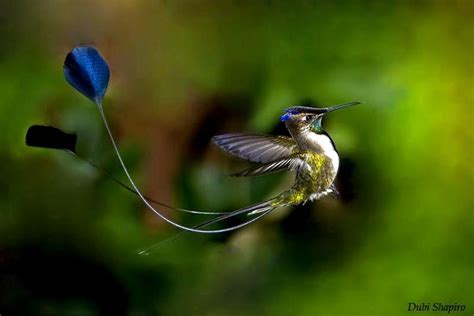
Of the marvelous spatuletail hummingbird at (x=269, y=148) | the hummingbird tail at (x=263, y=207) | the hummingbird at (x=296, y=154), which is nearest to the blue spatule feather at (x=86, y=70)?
the marvelous spatuletail hummingbird at (x=269, y=148)

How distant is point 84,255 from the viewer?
37.4 inches

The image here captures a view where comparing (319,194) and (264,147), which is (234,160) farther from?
(319,194)

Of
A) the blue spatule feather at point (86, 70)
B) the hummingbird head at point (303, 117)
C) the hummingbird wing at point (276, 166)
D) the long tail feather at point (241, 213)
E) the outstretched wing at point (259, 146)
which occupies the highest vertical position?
the blue spatule feather at point (86, 70)

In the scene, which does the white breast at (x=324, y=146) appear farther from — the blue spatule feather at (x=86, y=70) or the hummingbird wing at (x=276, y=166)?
the blue spatule feather at (x=86, y=70)

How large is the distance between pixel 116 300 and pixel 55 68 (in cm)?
42

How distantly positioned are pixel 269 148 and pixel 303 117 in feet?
0.28

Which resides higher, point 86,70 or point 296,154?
point 86,70

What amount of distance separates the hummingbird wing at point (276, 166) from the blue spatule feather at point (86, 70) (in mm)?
287

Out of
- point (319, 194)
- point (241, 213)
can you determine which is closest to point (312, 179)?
point (319, 194)

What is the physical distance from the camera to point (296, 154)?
3.07 feet

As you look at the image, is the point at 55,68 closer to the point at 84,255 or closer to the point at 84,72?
the point at 84,72

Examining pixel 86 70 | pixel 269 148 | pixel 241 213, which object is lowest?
pixel 241 213

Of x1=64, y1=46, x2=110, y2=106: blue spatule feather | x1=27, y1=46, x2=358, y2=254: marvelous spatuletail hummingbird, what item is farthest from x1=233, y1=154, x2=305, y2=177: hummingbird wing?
x1=64, y1=46, x2=110, y2=106: blue spatule feather

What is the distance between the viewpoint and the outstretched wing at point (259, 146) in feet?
3.06
